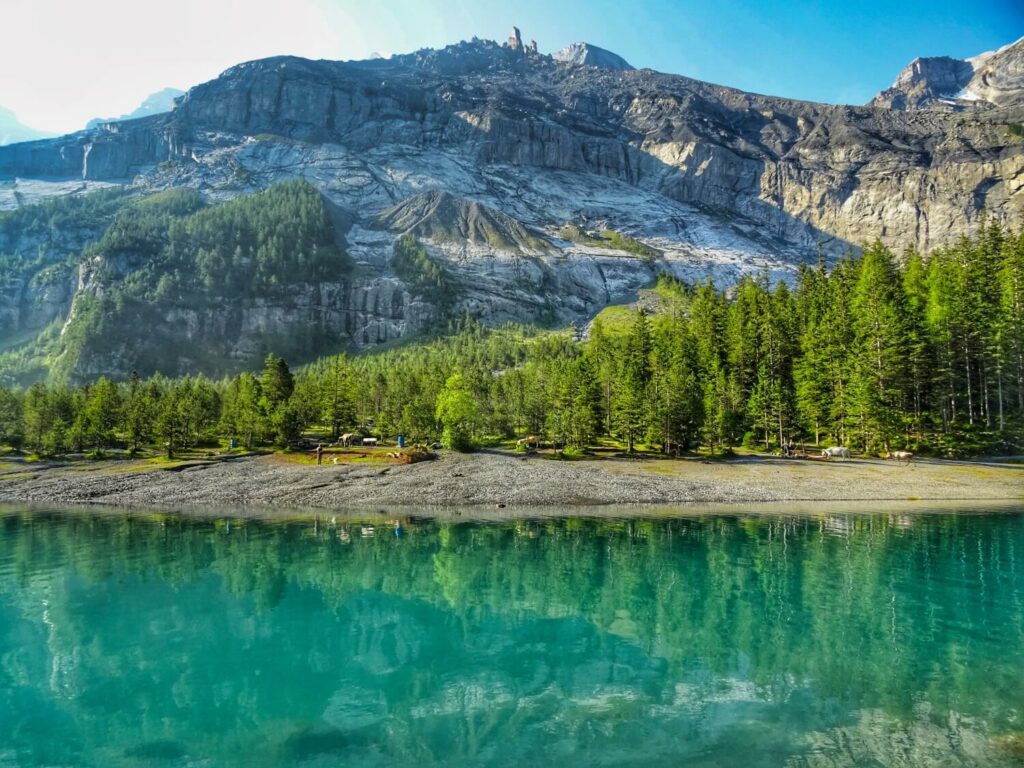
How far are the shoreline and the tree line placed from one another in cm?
823

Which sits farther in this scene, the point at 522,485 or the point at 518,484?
the point at 518,484

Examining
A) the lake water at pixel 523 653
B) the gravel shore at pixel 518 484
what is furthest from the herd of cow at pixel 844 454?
the lake water at pixel 523 653

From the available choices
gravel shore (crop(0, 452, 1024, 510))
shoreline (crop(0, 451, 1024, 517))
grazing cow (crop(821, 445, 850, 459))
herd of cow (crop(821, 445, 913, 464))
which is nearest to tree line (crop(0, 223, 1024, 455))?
herd of cow (crop(821, 445, 913, 464))

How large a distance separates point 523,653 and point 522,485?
4302 cm

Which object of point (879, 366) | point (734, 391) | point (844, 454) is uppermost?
point (879, 366)

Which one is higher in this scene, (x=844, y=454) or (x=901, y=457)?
(x=844, y=454)

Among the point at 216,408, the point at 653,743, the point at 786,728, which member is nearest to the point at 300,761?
the point at 653,743

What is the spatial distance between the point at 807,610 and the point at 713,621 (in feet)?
14.6

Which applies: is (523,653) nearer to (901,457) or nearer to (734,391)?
(901,457)

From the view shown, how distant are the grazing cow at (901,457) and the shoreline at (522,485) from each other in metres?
1.58

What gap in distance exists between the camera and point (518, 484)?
210ft

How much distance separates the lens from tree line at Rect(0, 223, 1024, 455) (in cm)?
7188

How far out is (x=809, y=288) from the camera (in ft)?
339

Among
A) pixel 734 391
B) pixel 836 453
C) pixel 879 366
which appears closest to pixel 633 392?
pixel 734 391
